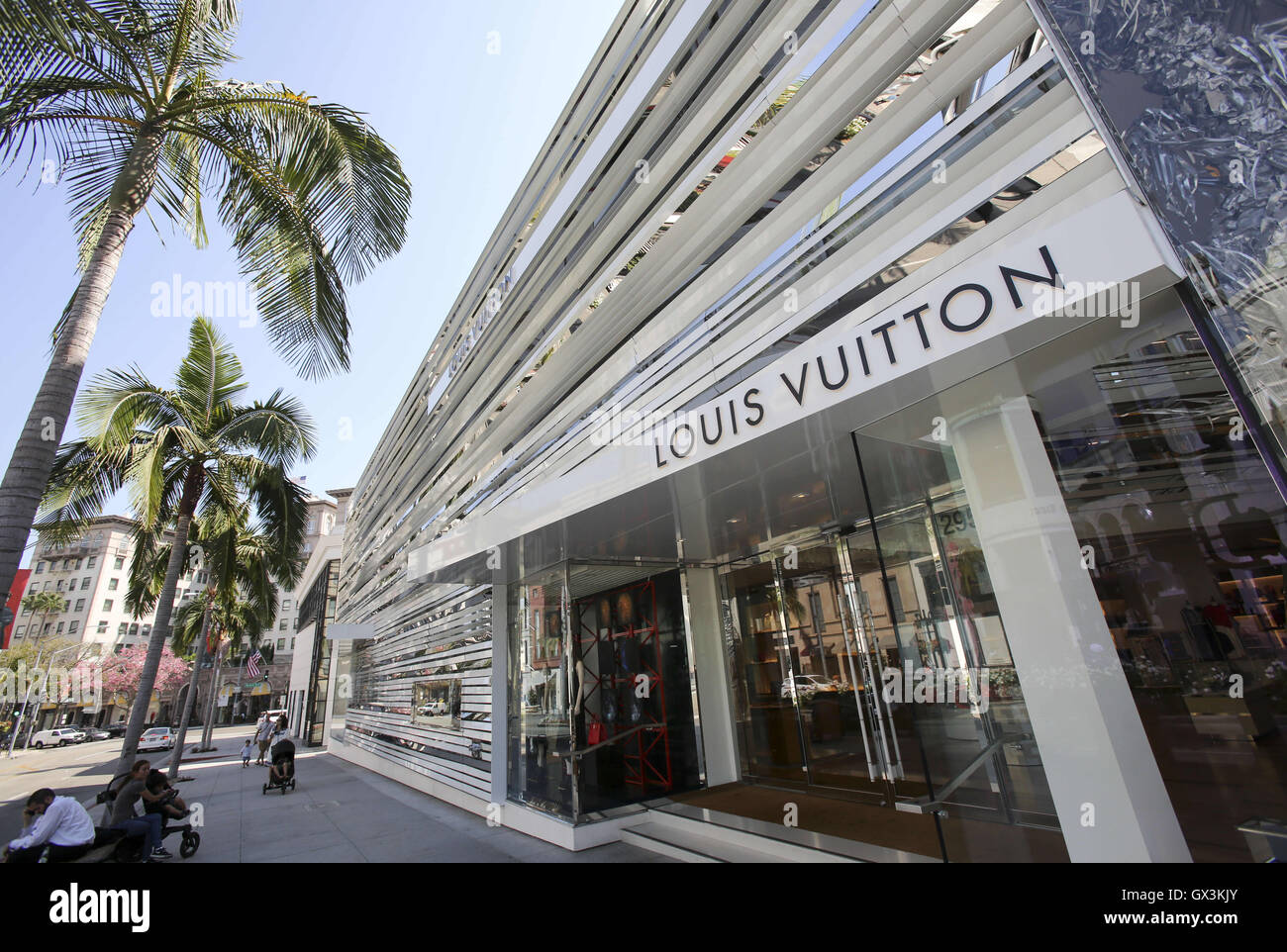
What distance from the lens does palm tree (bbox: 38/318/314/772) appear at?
948 centimetres

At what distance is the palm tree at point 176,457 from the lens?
948cm

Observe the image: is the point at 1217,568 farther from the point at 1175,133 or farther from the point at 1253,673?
the point at 1175,133

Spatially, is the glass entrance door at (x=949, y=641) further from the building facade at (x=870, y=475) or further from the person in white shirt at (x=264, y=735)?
the person in white shirt at (x=264, y=735)

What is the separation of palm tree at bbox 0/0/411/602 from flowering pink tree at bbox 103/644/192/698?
58136 mm

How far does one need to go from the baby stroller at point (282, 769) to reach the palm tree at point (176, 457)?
2911 millimetres

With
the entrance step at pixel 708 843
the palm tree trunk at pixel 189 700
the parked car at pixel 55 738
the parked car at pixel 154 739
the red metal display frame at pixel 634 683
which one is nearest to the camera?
the entrance step at pixel 708 843

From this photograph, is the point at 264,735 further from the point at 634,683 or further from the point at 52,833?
the point at 634,683

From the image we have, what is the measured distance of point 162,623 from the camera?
1049 centimetres

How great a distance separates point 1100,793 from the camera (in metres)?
2.65

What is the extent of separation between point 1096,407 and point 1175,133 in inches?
55.4

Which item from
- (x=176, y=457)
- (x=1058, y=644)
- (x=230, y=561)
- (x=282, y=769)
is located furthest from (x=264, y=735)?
(x=1058, y=644)

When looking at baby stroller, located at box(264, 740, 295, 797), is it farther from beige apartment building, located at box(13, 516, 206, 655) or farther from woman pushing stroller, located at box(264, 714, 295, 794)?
beige apartment building, located at box(13, 516, 206, 655)

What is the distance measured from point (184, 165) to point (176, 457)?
6797mm

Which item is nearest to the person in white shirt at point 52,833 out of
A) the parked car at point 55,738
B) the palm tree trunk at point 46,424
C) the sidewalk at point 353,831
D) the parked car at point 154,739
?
the sidewalk at point 353,831
